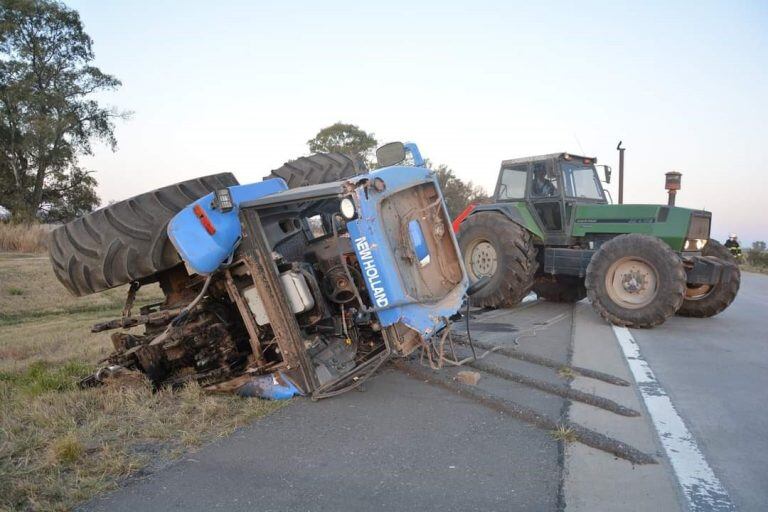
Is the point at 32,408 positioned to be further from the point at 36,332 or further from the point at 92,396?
the point at 36,332

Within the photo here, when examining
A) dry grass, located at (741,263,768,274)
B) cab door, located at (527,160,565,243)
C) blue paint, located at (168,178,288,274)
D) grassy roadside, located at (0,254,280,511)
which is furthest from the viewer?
dry grass, located at (741,263,768,274)

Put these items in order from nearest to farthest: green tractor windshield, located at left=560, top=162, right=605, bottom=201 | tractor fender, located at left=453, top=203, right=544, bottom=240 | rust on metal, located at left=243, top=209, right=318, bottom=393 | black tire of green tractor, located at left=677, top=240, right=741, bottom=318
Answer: rust on metal, located at left=243, top=209, right=318, bottom=393 < black tire of green tractor, located at left=677, top=240, right=741, bottom=318 < tractor fender, located at left=453, top=203, right=544, bottom=240 < green tractor windshield, located at left=560, top=162, right=605, bottom=201

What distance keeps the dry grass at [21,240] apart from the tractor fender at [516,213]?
1349 cm

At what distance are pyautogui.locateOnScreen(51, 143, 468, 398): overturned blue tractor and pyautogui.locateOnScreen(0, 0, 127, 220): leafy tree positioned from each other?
23072mm

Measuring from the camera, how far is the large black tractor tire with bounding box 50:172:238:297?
14.0 feet

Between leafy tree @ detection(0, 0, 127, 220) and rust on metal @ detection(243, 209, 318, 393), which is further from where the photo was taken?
leafy tree @ detection(0, 0, 127, 220)

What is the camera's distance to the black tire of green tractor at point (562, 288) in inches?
352

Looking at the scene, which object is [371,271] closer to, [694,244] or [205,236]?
[205,236]

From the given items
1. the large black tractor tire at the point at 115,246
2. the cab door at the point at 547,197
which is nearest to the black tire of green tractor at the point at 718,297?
the cab door at the point at 547,197

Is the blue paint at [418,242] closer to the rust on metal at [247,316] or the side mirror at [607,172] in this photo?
the rust on metal at [247,316]

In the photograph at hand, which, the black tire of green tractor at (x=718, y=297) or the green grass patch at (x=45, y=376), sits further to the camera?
the black tire of green tractor at (x=718, y=297)

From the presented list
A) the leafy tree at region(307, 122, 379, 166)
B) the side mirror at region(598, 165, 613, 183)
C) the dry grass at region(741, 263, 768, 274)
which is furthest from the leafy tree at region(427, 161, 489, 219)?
the side mirror at region(598, 165, 613, 183)

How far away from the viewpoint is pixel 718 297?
7.47m

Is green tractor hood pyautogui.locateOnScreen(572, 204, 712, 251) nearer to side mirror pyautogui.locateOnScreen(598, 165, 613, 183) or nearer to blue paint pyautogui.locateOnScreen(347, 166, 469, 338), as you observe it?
side mirror pyautogui.locateOnScreen(598, 165, 613, 183)
